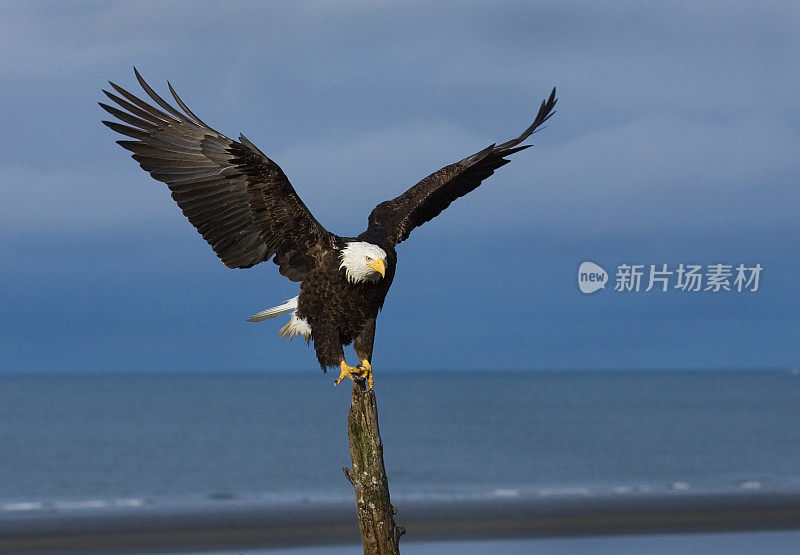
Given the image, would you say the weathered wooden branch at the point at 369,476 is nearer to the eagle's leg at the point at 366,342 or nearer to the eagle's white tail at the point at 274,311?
the eagle's leg at the point at 366,342

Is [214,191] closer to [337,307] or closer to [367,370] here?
Result: [337,307]

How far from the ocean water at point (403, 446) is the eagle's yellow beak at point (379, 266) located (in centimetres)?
1415

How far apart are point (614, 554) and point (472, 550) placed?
188cm

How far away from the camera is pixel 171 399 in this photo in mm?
64125

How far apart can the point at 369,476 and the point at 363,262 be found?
144 centimetres

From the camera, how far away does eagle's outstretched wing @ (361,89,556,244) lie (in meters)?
8.17

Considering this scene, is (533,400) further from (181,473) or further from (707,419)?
(181,473)

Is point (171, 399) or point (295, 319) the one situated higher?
point (171, 399)

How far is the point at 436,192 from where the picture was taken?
28.2 ft

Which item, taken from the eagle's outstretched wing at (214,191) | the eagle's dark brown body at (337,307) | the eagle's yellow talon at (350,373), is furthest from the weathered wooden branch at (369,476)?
the eagle's outstretched wing at (214,191)

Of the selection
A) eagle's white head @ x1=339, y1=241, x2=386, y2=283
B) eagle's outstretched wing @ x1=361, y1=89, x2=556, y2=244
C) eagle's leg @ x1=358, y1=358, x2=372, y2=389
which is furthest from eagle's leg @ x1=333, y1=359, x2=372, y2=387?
eagle's outstretched wing @ x1=361, y1=89, x2=556, y2=244

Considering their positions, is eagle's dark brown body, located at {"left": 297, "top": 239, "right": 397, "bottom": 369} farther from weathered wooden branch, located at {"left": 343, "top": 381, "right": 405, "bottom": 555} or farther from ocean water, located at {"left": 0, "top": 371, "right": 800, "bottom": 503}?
ocean water, located at {"left": 0, "top": 371, "right": 800, "bottom": 503}

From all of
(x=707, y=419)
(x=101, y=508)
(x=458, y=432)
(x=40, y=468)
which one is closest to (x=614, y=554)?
(x=101, y=508)

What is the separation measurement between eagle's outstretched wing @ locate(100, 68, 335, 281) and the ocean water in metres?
13.5
